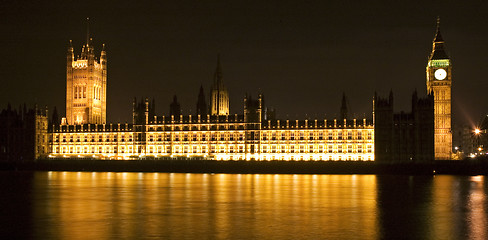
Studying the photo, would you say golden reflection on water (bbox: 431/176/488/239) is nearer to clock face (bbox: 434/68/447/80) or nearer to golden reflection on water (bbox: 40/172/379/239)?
golden reflection on water (bbox: 40/172/379/239)

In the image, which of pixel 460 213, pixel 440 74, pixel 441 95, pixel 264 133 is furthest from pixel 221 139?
pixel 460 213

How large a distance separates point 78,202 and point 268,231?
18.9m

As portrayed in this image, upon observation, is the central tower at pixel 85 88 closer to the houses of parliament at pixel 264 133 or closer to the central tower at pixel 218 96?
the houses of parliament at pixel 264 133

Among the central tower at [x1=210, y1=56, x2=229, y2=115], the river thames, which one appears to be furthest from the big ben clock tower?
the river thames

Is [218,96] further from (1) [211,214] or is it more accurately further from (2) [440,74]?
(1) [211,214]

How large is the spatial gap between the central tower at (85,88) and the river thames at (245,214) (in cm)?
7638

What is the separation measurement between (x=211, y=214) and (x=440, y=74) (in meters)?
81.7

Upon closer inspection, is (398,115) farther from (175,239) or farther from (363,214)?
(175,239)

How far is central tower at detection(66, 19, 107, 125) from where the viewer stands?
425 feet

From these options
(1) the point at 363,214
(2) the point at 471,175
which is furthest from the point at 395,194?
(2) the point at 471,175

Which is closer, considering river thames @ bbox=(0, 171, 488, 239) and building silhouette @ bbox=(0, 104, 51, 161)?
river thames @ bbox=(0, 171, 488, 239)

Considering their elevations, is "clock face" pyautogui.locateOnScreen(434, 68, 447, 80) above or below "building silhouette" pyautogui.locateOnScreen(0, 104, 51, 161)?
above

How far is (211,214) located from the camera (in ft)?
121

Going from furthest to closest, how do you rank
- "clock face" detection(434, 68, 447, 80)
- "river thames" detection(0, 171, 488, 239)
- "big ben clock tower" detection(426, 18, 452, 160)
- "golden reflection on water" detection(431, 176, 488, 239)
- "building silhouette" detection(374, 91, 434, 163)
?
"clock face" detection(434, 68, 447, 80), "big ben clock tower" detection(426, 18, 452, 160), "building silhouette" detection(374, 91, 434, 163), "golden reflection on water" detection(431, 176, 488, 239), "river thames" detection(0, 171, 488, 239)
